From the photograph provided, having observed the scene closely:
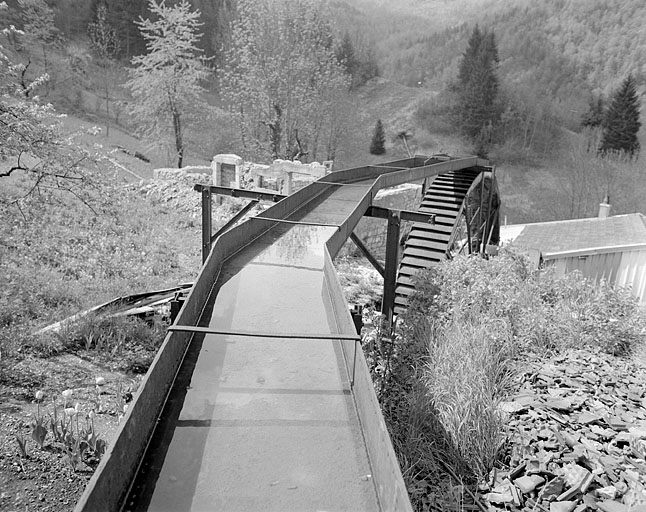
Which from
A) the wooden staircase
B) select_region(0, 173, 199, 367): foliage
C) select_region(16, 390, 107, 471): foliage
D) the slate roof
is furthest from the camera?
the slate roof

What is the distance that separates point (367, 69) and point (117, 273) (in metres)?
51.9

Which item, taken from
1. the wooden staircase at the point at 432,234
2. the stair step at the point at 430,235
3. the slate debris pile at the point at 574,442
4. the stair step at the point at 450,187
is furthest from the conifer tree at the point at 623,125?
the slate debris pile at the point at 574,442

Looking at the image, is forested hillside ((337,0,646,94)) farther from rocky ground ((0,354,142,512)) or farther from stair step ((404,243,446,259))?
rocky ground ((0,354,142,512))

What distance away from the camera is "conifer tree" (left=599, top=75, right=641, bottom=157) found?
40312mm

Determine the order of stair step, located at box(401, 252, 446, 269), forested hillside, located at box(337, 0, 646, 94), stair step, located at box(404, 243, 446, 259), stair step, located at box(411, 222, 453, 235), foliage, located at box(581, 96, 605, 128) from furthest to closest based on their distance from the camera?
forested hillside, located at box(337, 0, 646, 94) → foliage, located at box(581, 96, 605, 128) → stair step, located at box(411, 222, 453, 235) → stair step, located at box(404, 243, 446, 259) → stair step, located at box(401, 252, 446, 269)

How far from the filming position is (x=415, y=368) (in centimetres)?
577

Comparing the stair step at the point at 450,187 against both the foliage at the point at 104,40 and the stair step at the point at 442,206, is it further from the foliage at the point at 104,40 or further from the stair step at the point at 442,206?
the foliage at the point at 104,40

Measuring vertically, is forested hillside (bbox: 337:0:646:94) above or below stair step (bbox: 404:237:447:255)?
above

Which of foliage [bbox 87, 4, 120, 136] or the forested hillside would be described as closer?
foliage [bbox 87, 4, 120, 136]

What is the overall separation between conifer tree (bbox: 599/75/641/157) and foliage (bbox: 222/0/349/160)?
24163mm

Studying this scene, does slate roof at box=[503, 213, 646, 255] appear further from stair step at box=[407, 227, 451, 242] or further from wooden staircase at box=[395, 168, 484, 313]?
stair step at box=[407, 227, 451, 242]

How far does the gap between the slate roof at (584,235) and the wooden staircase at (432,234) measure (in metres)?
4.30

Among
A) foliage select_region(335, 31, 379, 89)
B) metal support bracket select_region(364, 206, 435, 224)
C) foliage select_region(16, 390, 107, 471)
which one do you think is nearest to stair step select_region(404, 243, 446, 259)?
metal support bracket select_region(364, 206, 435, 224)

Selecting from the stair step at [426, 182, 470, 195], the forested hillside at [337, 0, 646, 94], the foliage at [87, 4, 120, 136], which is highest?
the forested hillside at [337, 0, 646, 94]
